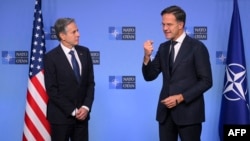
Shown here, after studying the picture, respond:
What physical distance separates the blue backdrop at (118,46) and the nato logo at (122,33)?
0.01m

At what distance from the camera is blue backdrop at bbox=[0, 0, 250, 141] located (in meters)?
A: 3.96

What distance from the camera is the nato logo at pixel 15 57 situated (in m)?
3.99

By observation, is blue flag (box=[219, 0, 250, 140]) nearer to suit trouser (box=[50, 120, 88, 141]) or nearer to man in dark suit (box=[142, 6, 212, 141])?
man in dark suit (box=[142, 6, 212, 141])

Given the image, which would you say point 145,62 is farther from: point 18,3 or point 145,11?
point 18,3

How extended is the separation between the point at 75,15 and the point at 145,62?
5.37ft

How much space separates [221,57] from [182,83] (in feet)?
5.60

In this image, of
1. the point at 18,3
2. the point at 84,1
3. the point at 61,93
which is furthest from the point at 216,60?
the point at 18,3

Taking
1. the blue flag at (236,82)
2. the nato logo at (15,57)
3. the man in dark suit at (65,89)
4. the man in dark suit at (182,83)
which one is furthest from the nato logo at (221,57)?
the nato logo at (15,57)

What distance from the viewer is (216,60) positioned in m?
3.98

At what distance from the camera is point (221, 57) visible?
3.97 meters

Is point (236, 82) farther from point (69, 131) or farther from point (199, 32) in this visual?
point (69, 131)

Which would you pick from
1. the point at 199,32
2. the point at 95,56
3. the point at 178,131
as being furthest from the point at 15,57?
the point at 178,131

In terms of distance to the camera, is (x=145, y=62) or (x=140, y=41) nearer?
(x=145, y=62)

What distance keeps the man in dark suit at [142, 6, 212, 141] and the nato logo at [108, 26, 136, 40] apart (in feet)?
4.86
